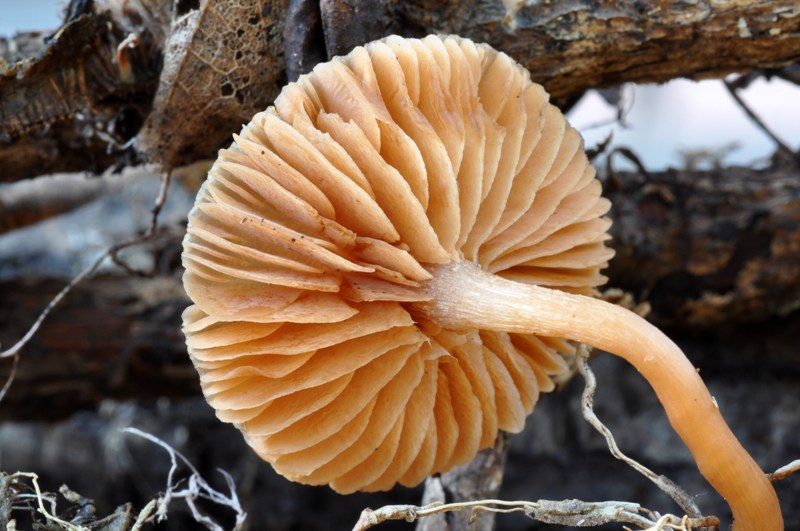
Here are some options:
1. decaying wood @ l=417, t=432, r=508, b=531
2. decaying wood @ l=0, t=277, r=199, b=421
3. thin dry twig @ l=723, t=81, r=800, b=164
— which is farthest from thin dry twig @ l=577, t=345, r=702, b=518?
decaying wood @ l=0, t=277, r=199, b=421

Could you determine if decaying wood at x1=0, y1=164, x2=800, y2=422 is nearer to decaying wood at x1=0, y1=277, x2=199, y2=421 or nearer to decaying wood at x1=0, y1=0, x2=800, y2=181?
decaying wood at x1=0, y1=277, x2=199, y2=421

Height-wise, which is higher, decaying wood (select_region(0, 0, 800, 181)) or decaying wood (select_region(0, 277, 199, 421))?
decaying wood (select_region(0, 0, 800, 181))

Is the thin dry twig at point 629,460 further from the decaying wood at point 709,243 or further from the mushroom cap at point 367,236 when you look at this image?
the decaying wood at point 709,243

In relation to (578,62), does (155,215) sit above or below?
below

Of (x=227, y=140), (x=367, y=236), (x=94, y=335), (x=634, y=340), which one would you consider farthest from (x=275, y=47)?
(x=94, y=335)

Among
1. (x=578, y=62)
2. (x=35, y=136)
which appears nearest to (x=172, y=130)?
(x=35, y=136)

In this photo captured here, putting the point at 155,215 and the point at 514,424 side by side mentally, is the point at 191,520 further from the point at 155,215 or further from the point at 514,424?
the point at 514,424

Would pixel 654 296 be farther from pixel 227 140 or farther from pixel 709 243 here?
pixel 227 140
